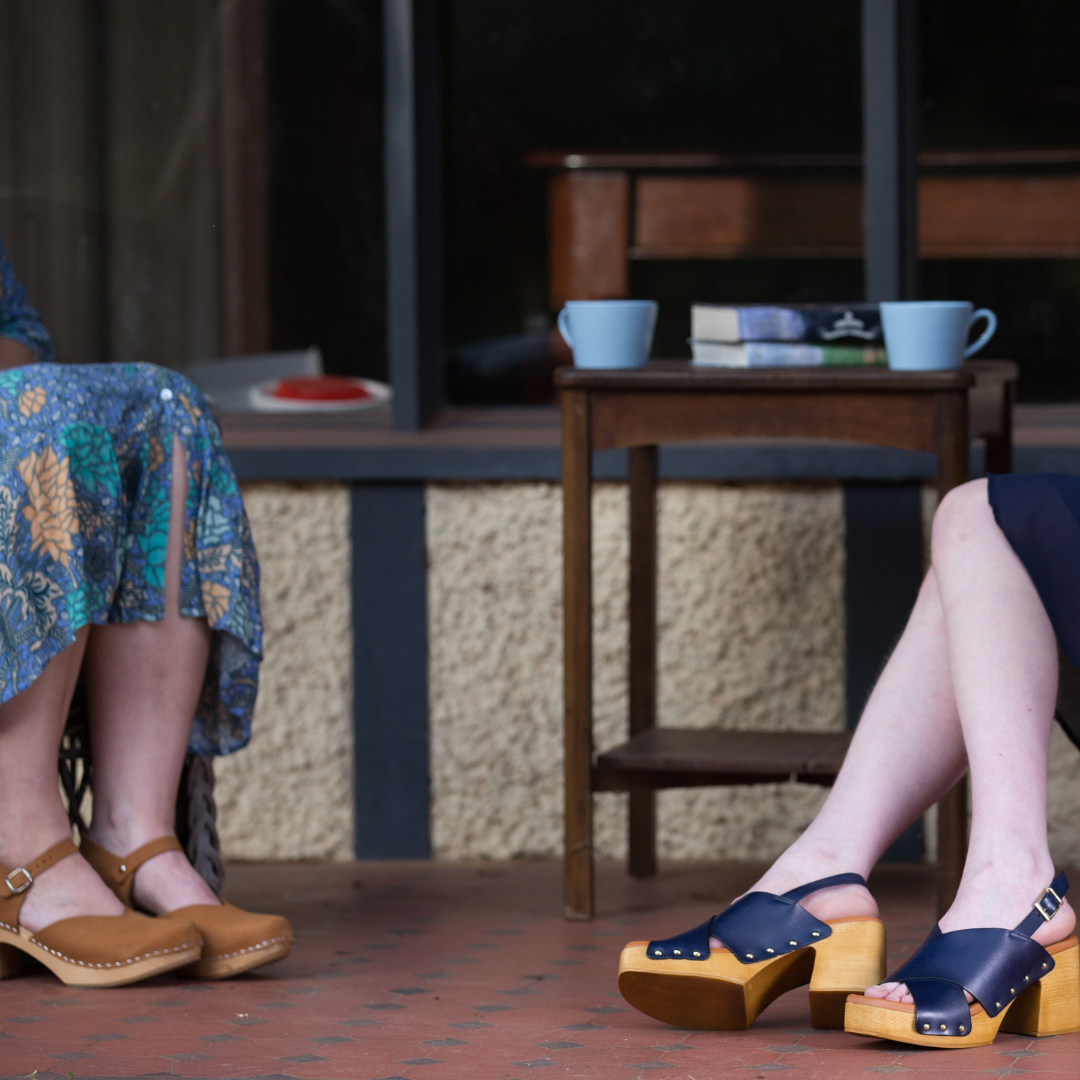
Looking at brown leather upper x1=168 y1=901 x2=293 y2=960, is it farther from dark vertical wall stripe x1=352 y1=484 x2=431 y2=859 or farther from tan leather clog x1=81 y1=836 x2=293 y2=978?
dark vertical wall stripe x1=352 y1=484 x2=431 y2=859

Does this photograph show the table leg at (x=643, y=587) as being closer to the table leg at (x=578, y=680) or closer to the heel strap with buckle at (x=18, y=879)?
the table leg at (x=578, y=680)

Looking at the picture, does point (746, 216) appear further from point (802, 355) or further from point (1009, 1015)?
point (1009, 1015)

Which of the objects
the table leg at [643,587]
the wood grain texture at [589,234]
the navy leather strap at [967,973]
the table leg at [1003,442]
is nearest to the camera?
the navy leather strap at [967,973]

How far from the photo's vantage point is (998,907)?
165cm

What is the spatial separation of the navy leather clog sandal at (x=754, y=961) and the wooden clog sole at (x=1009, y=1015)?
0.26 feet

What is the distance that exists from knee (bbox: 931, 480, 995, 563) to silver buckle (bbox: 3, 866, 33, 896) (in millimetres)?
1084

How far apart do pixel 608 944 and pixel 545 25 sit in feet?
5.58

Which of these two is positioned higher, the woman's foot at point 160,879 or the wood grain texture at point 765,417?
the wood grain texture at point 765,417

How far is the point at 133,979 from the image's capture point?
76.9 inches

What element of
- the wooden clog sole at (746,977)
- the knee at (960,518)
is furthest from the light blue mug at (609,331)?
the wooden clog sole at (746,977)

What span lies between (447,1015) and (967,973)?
1.91 ft

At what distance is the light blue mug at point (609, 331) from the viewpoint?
233 cm

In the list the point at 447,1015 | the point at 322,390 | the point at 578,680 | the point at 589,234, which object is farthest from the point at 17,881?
the point at 589,234

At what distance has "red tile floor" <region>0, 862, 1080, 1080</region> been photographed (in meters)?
1.66
